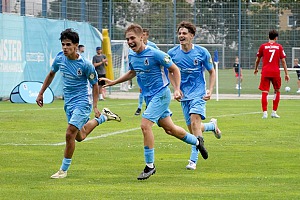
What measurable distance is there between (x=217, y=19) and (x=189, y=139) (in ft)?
84.7

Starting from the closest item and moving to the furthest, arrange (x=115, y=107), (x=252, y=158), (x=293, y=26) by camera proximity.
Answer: (x=252, y=158) → (x=115, y=107) → (x=293, y=26)

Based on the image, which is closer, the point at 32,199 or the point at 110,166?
the point at 32,199

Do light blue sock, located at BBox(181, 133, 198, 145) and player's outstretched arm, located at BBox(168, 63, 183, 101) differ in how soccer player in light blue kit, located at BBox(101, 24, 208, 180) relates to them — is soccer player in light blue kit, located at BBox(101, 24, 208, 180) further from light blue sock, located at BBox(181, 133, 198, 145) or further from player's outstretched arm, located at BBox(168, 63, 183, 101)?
light blue sock, located at BBox(181, 133, 198, 145)

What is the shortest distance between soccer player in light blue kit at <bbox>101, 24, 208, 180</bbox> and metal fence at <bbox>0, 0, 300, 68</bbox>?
24.7m

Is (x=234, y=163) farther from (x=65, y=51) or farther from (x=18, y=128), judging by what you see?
(x=18, y=128)

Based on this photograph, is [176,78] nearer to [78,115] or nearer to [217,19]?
[78,115]

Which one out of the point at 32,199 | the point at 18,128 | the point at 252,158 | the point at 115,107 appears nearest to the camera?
the point at 32,199

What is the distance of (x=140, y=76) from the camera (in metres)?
10.8

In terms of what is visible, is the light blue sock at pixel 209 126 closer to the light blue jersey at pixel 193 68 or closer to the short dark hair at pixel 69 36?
the light blue jersey at pixel 193 68

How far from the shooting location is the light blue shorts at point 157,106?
10625mm

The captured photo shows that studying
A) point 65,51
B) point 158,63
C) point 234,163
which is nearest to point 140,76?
point 158,63

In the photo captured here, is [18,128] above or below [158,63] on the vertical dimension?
below

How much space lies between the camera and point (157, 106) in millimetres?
10688

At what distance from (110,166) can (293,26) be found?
2539 centimetres
